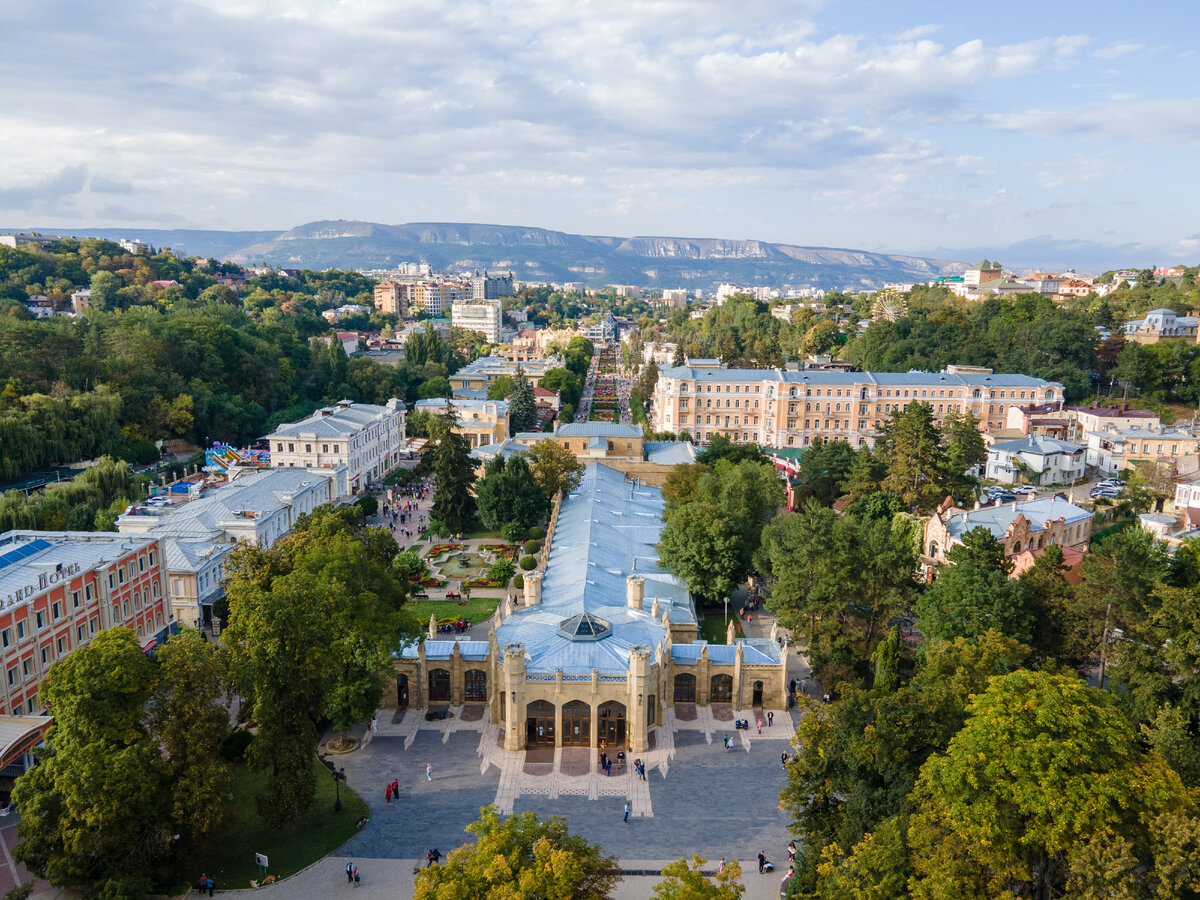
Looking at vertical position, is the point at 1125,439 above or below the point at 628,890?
above

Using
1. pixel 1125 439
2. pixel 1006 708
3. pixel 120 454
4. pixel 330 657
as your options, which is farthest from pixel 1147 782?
pixel 120 454

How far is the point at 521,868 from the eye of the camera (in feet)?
55.5

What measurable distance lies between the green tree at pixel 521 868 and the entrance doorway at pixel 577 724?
12.1 meters

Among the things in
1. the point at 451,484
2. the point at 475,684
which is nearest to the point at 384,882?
the point at 475,684

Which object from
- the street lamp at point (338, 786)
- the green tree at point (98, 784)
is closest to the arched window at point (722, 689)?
the street lamp at point (338, 786)

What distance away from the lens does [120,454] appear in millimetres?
67250

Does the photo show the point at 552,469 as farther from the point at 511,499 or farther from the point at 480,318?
the point at 480,318

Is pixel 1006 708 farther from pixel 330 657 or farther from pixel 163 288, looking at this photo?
pixel 163 288

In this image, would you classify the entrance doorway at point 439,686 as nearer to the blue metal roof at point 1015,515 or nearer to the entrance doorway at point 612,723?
the entrance doorway at point 612,723

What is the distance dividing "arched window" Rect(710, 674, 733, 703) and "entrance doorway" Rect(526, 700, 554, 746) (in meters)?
7.53

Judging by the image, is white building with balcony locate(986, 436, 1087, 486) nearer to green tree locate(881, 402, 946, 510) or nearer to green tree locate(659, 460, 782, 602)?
green tree locate(881, 402, 946, 510)

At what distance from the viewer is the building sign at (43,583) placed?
95.4 ft

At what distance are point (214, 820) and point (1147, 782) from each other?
24.0m

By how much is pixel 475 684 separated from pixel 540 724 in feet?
14.0
